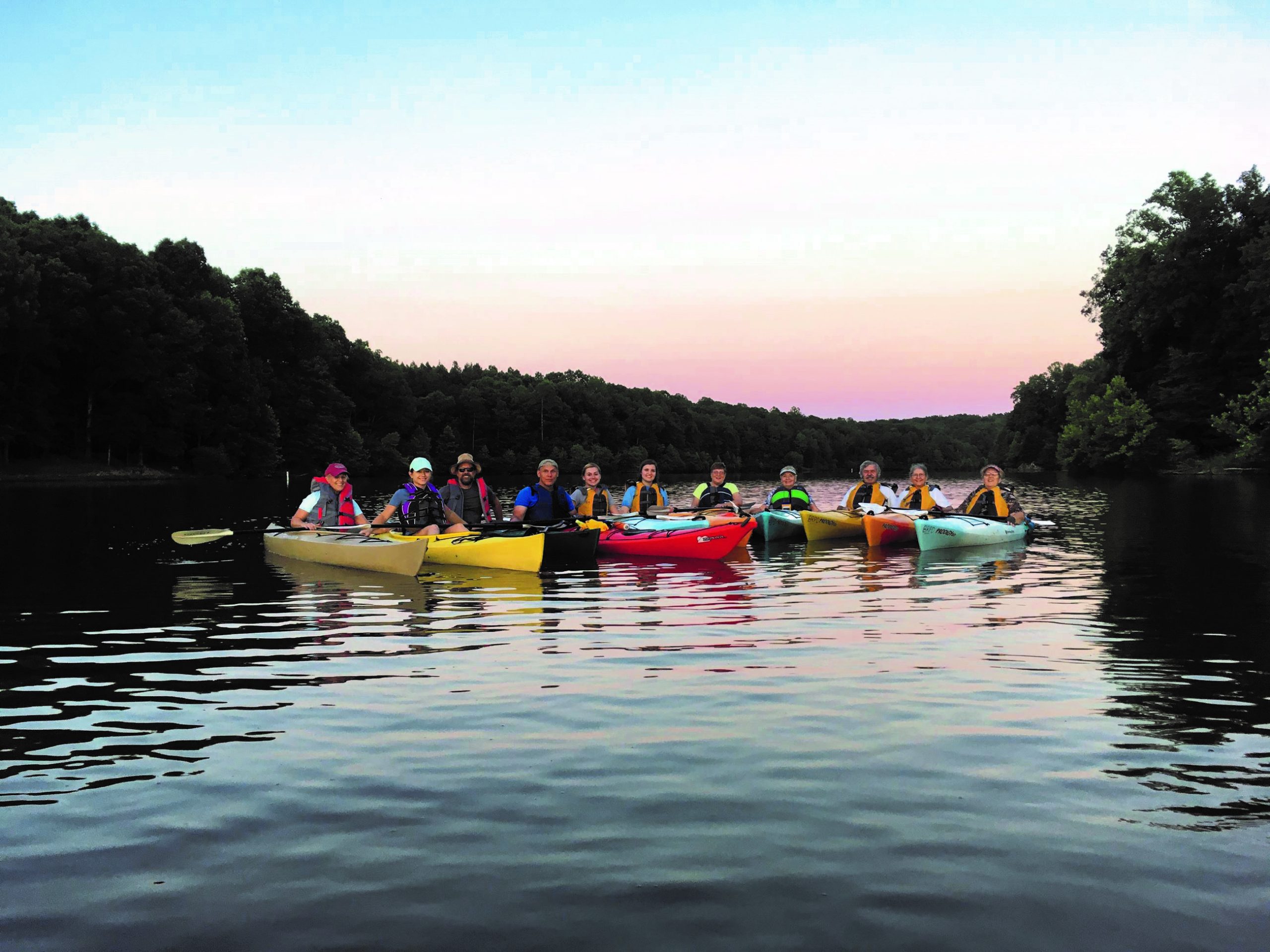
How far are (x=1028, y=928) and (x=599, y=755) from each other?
2.38 meters

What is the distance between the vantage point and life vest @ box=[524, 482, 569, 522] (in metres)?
15.7

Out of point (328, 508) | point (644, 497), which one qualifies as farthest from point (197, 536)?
point (644, 497)

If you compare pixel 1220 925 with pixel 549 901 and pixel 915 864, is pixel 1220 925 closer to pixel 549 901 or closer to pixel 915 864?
pixel 915 864

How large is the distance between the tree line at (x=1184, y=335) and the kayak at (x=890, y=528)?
1434 inches

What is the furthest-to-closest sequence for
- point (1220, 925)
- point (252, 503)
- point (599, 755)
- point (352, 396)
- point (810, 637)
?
point (352, 396)
point (252, 503)
point (810, 637)
point (599, 755)
point (1220, 925)

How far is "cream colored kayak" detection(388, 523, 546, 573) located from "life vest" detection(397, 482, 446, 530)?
2.62 ft

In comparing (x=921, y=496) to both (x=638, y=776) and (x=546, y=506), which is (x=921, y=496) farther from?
(x=638, y=776)

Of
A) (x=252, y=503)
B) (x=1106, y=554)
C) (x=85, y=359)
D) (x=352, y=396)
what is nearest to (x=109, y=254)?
(x=85, y=359)

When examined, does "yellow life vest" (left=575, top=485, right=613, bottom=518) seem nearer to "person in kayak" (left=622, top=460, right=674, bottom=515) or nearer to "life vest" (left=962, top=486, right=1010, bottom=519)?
"person in kayak" (left=622, top=460, right=674, bottom=515)

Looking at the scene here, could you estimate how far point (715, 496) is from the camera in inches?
778

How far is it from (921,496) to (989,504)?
1246 mm

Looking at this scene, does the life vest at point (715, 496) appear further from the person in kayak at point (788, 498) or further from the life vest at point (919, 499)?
the life vest at point (919, 499)

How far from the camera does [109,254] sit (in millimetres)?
52406

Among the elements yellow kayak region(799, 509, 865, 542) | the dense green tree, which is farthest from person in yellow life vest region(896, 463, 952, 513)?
the dense green tree
